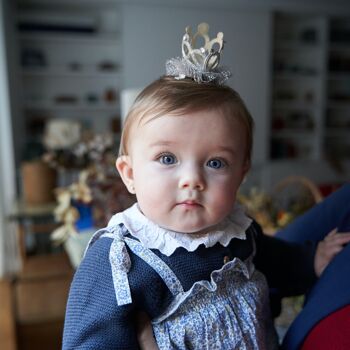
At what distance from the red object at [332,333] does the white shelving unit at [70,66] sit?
3.87m

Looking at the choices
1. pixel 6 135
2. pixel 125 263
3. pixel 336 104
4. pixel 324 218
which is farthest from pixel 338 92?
pixel 125 263

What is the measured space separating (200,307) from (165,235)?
124 mm

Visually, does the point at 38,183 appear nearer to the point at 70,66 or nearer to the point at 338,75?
the point at 70,66

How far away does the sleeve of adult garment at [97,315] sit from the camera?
0.54m

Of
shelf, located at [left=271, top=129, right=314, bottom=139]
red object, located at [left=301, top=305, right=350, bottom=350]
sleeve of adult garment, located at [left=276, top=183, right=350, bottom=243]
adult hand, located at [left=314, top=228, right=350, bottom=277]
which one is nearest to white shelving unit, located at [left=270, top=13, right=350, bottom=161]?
shelf, located at [left=271, top=129, right=314, bottom=139]

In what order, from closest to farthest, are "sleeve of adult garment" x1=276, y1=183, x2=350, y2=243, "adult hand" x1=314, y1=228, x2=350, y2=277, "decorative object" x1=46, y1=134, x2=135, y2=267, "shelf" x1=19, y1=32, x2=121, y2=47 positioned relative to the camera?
"adult hand" x1=314, y1=228, x2=350, y2=277
"sleeve of adult garment" x1=276, y1=183, x2=350, y2=243
"decorative object" x1=46, y1=134, x2=135, y2=267
"shelf" x1=19, y1=32, x2=121, y2=47

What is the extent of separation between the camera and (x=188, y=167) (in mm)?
549

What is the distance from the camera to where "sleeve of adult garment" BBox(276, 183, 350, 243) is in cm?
85

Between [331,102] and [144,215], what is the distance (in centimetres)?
492

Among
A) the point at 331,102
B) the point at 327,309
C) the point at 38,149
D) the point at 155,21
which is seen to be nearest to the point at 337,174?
the point at 331,102

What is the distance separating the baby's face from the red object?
0.25 metres

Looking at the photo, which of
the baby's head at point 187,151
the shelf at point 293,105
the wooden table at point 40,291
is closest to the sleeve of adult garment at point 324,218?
the baby's head at point 187,151

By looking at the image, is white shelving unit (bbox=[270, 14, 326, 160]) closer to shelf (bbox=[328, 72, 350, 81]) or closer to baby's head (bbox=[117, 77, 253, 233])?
shelf (bbox=[328, 72, 350, 81])

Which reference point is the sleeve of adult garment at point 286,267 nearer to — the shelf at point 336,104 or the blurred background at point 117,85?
the blurred background at point 117,85
